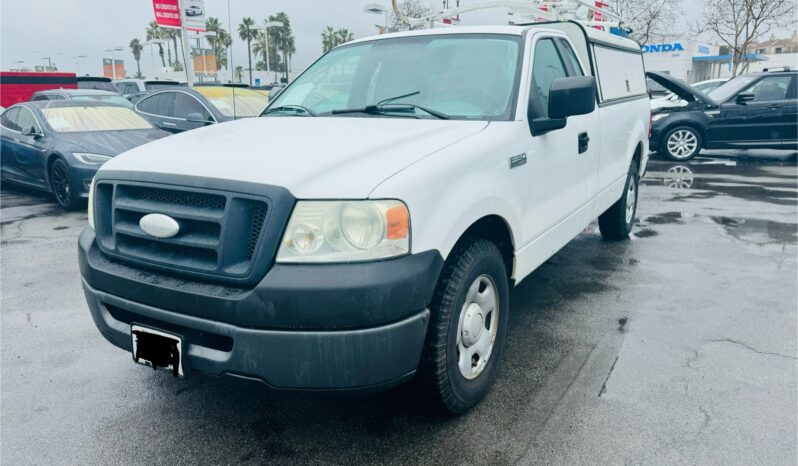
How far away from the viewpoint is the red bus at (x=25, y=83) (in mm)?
20156

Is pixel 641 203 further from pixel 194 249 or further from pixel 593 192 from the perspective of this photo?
pixel 194 249

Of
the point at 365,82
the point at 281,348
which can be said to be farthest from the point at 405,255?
the point at 365,82

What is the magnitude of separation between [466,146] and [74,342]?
2.72 metres

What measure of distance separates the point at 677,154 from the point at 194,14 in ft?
50.2

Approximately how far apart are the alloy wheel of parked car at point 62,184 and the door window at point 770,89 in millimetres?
11896

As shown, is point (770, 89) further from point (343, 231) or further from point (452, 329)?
point (343, 231)

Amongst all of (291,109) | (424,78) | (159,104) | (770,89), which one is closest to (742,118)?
(770,89)

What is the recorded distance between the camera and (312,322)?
2105 millimetres

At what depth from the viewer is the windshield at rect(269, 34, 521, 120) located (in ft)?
10.6

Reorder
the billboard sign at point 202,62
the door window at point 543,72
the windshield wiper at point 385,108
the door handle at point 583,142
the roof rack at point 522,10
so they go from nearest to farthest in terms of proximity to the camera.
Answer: the windshield wiper at point 385,108 → the door window at point 543,72 → the door handle at point 583,142 → the roof rack at point 522,10 → the billboard sign at point 202,62

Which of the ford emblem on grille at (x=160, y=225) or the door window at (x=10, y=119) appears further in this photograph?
the door window at (x=10, y=119)

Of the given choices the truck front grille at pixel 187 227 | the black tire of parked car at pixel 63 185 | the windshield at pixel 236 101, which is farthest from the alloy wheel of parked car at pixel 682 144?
the truck front grille at pixel 187 227

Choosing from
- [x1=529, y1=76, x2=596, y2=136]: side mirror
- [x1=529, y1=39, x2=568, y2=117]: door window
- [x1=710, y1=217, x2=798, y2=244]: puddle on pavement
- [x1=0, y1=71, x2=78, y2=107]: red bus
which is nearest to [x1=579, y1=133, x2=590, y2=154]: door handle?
[x1=529, y1=39, x2=568, y2=117]: door window

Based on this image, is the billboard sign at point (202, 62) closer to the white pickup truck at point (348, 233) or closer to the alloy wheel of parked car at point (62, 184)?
the alloy wheel of parked car at point (62, 184)
